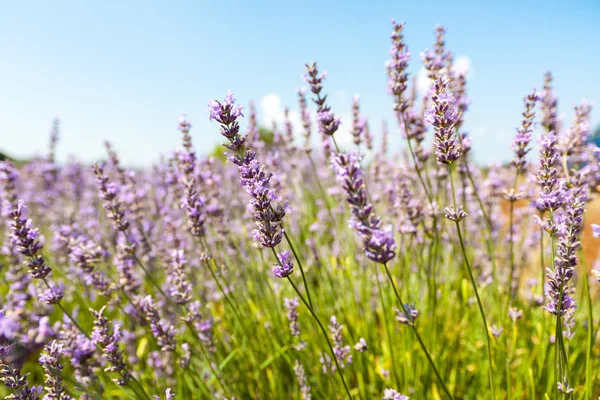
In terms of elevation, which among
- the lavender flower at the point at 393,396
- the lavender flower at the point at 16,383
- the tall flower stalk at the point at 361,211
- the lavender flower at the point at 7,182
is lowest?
the lavender flower at the point at 393,396

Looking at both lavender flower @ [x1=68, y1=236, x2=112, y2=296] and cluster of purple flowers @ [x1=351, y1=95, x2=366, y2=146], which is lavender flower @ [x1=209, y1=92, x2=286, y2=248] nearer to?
cluster of purple flowers @ [x1=351, y1=95, x2=366, y2=146]

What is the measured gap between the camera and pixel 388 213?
4133 millimetres

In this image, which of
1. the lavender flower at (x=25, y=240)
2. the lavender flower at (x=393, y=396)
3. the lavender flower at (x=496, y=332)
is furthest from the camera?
the lavender flower at (x=496, y=332)

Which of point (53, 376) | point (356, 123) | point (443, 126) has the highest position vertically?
point (356, 123)

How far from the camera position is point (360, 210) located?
1.23 m

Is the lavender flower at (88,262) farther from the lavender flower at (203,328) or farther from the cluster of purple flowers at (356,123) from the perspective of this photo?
the cluster of purple flowers at (356,123)

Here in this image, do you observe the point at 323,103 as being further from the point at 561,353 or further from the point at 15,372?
the point at 15,372

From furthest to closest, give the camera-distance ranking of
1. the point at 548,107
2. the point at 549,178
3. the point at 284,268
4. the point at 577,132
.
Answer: the point at 548,107 → the point at 577,132 → the point at 549,178 → the point at 284,268

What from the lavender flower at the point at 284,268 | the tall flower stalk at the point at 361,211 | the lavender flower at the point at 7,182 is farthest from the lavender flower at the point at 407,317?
the lavender flower at the point at 7,182

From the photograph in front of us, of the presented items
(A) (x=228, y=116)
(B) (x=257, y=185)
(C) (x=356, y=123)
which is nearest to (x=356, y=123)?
(C) (x=356, y=123)

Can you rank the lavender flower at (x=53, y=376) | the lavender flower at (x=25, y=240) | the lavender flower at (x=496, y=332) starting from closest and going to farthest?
the lavender flower at (x=53, y=376)
the lavender flower at (x=25, y=240)
the lavender flower at (x=496, y=332)

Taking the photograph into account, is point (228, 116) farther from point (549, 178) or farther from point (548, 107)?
point (548, 107)

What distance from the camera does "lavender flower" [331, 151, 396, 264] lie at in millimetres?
1220

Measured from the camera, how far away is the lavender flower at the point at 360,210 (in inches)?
48.0
